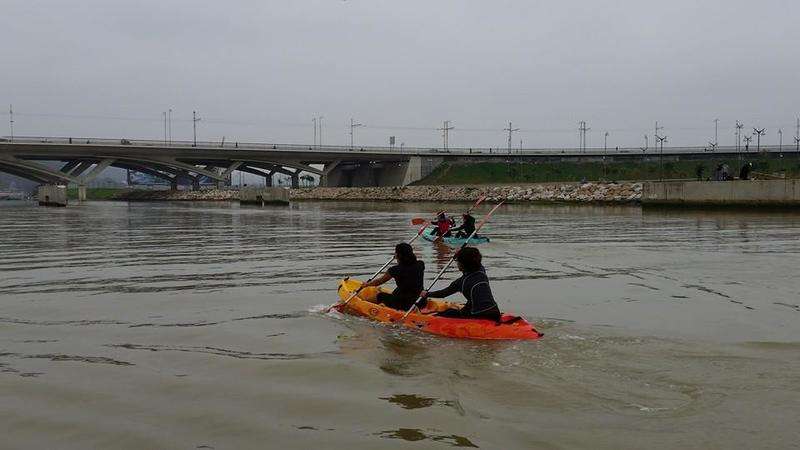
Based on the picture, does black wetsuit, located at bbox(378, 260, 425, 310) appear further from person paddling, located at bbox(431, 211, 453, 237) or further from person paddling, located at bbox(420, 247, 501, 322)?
person paddling, located at bbox(431, 211, 453, 237)

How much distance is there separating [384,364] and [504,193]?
73325 mm

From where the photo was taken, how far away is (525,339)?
397 inches

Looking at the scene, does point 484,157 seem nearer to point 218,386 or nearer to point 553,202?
point 553,202

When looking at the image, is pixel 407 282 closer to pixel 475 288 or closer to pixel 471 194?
pixel 475 288

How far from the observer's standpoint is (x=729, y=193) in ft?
153

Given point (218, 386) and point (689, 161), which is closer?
point (218, 386)

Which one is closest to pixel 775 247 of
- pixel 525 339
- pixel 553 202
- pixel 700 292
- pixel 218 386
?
pixel 700 292

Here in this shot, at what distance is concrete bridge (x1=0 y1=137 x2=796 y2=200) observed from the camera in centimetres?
9519

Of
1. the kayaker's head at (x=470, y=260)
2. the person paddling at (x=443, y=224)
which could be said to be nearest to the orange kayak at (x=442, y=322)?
the kayaker's head at (x=470, y=260)

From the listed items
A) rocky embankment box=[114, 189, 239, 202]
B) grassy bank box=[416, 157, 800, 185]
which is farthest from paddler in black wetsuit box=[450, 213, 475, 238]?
rocky embankment box=[114, 189, 239, 202]

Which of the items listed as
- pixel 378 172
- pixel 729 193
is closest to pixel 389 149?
pixel 378 172

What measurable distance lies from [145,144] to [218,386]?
99.1m

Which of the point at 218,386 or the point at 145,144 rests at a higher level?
the point at 145,144

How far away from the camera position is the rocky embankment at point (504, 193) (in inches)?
2640
